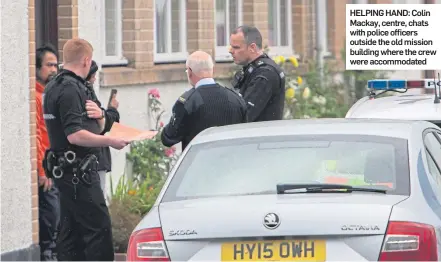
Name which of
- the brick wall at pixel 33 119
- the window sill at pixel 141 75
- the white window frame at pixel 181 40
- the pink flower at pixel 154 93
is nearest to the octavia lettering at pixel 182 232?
the brick wall at pixel 33 119

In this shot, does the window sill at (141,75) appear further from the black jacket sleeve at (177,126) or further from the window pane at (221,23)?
the black jacket sleeve at (177,126)

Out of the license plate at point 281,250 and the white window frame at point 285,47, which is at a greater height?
the white window frame at point 285,47

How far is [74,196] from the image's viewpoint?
9797 mm

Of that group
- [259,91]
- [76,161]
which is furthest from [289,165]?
[259,91]

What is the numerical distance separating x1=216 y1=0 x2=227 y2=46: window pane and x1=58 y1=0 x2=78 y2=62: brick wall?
15.5ft

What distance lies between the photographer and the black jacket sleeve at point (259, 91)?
11148 mm

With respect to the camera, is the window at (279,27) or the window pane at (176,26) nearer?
the window pane at (176,26)

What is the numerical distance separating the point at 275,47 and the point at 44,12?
709 centimetres

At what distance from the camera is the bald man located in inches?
393

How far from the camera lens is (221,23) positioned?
18359 mm

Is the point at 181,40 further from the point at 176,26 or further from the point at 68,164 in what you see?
the point at 68,164

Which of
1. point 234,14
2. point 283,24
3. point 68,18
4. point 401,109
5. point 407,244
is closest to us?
point 407,244

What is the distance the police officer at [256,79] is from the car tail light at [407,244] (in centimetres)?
462

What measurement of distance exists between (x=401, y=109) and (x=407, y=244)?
12.1 feet
